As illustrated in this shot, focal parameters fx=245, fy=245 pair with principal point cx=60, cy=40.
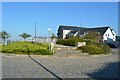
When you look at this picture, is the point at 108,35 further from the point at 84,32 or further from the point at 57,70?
the point at 57,70

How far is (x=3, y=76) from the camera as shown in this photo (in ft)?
34.4

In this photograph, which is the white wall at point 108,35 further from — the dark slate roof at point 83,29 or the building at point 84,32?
the dark slate roof at point 83,29

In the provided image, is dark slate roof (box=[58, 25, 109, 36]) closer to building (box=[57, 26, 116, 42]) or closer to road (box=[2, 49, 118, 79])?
building (box=[57, 26, 116, 42])

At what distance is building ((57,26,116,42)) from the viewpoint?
7661cm

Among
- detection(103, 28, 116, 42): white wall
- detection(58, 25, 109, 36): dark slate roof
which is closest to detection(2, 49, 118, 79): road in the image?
detection(103, 28, 116, 42): white wall

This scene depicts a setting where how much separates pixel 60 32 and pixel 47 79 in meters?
84.2

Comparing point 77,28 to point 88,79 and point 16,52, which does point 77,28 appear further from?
point 88,79

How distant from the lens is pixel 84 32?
8381 cm

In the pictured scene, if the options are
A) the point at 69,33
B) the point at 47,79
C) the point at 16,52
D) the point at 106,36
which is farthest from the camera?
the point at 69,33

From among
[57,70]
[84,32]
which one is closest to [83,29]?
[84,32]

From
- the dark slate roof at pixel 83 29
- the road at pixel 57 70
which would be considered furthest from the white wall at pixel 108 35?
the road at pixel 57 70

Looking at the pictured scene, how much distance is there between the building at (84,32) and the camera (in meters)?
76.6

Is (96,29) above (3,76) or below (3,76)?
above

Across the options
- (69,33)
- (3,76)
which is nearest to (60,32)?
(69,33)
